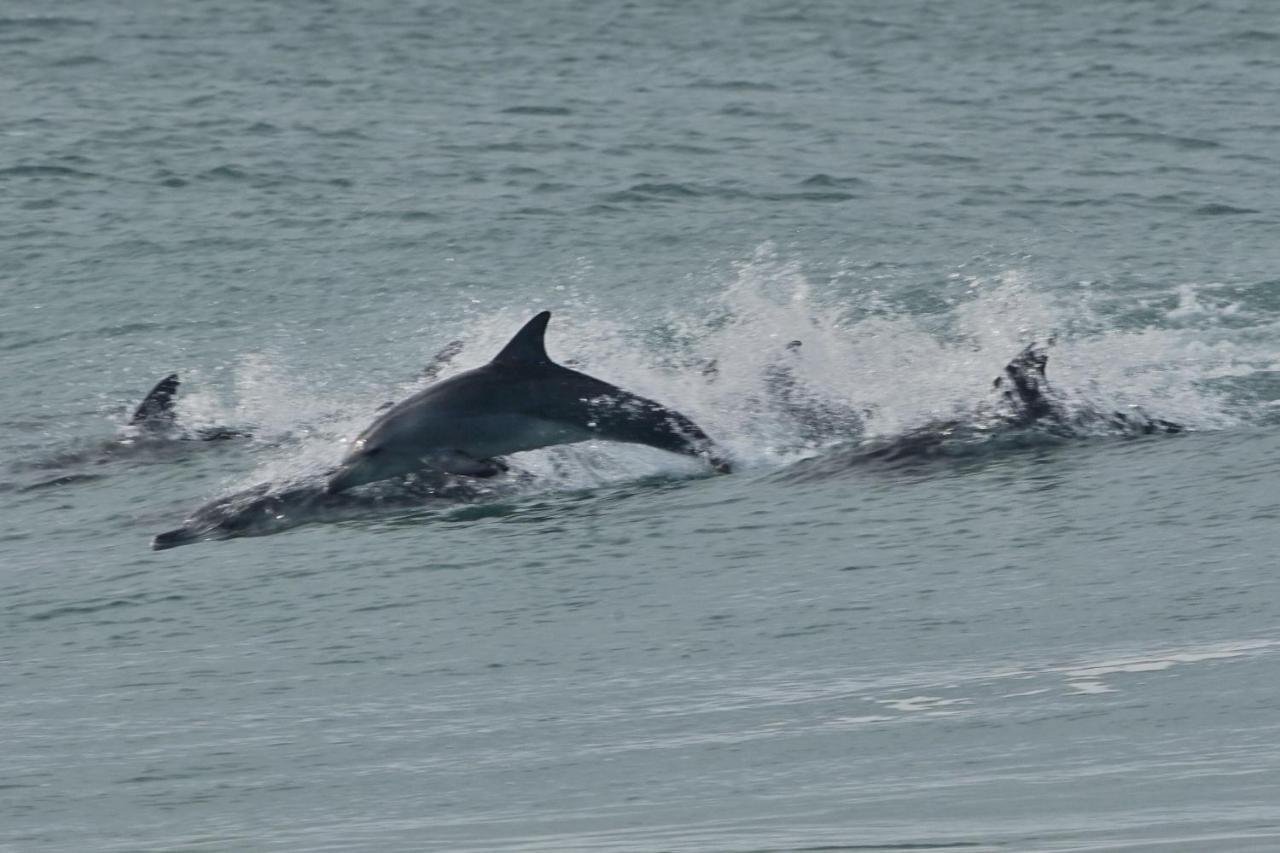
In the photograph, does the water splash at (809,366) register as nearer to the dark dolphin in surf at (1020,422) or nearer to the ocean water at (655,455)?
the ocean water at (655,455)

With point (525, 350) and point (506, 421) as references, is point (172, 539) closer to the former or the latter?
point (506, 421)

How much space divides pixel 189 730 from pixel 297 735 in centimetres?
46

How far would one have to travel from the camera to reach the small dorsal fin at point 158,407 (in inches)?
624

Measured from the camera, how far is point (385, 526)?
12.3 meters

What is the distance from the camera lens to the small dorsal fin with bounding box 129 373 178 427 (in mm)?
15844

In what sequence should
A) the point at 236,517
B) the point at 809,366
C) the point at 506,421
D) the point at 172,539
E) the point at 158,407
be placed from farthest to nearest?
the point at 158,407, the point at 809,366, the point at 506,421, the point at 236,517, the point at 172,539

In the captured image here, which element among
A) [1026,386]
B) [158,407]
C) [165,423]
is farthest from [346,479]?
[1026,386]

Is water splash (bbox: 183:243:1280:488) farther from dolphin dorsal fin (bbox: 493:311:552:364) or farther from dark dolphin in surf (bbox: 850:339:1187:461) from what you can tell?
dolphin dorsal fin (bbox: 493:311:552:364)

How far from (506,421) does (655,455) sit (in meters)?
0.96

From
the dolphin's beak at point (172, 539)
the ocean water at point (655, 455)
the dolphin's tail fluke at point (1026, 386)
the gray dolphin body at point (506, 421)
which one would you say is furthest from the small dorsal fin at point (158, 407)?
the dolphin's tail fluke at point (1026, 386)

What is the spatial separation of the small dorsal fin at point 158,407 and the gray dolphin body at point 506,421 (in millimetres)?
3013

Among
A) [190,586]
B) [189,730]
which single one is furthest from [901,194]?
[189,730]

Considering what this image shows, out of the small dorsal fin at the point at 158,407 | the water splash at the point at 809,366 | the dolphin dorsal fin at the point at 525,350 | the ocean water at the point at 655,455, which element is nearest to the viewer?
the ocean water at the point at 655,455

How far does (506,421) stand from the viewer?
13172 millimetres
